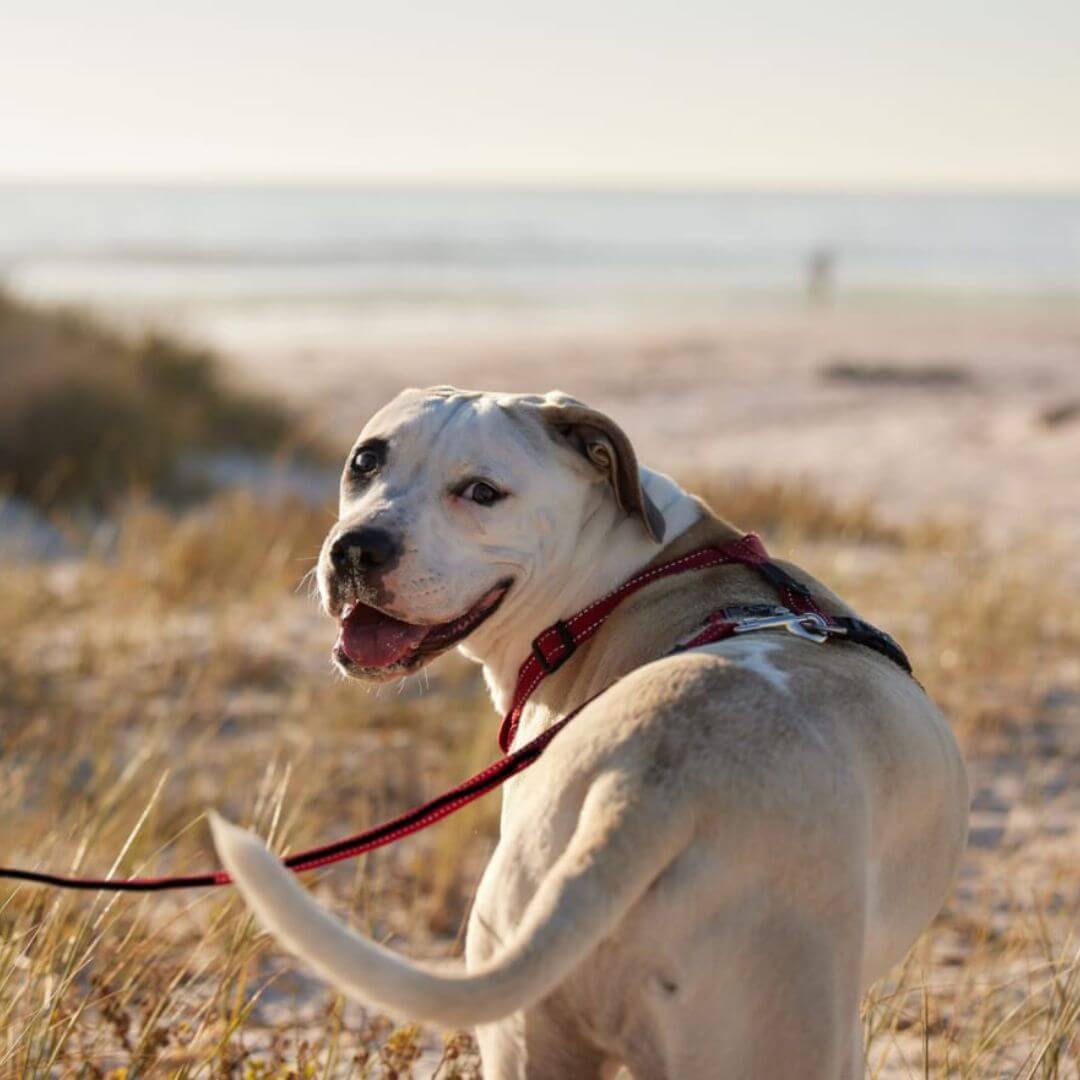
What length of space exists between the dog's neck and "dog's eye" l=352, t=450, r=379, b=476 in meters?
0.38

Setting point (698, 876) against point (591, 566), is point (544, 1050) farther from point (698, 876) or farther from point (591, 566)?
point (591, 566)

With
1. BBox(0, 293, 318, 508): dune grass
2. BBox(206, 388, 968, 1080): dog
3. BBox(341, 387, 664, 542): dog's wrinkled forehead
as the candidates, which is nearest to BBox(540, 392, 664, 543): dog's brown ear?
BBox(341, 387, 664, 542): dog's wrinkled forehead

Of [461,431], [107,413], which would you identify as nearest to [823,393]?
[107,413]

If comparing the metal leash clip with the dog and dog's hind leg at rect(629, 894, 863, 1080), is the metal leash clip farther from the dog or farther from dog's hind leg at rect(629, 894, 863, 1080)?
dog's hind leg at rect(629, 894, 863, 1080)

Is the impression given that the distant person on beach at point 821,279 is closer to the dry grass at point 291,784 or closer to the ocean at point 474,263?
the ocean at point 474,263

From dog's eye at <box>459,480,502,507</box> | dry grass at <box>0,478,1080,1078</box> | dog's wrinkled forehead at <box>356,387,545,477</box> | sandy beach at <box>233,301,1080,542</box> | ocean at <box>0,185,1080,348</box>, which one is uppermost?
dog's wrinkled forehead at <box>356,387,545,477</box>

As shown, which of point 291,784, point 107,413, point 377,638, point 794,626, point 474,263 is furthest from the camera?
point 474,263

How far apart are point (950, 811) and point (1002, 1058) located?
1.12m

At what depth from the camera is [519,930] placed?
6.21 feet

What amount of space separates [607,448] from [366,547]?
50cm

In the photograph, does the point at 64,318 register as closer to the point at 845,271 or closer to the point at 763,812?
the point at 763,812

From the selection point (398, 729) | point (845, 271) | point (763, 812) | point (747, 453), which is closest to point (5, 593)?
point (398, 729)

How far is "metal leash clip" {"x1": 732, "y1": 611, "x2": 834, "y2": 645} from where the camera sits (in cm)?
253

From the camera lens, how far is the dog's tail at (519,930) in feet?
5.85
